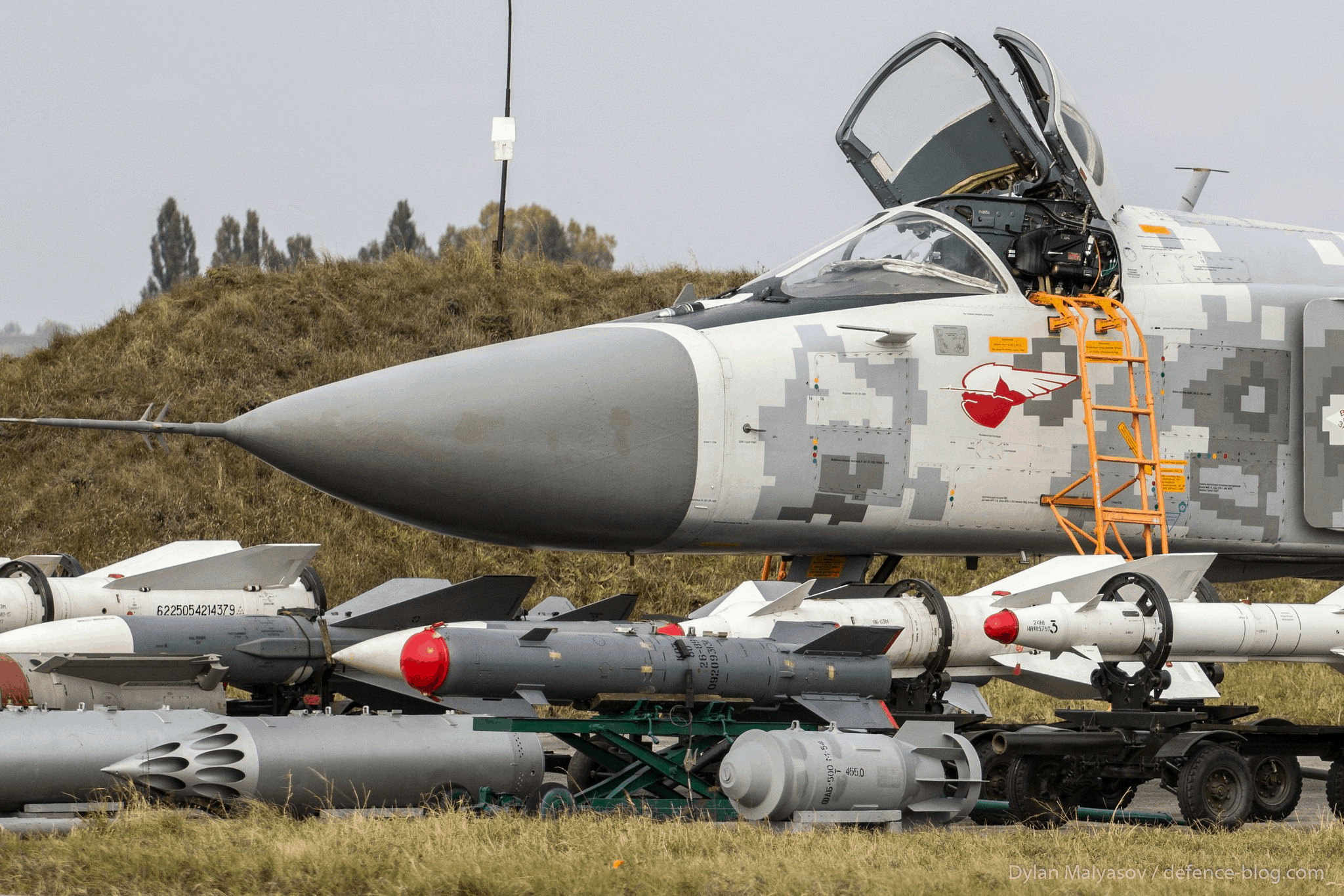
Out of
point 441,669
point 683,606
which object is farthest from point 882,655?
point 683,606

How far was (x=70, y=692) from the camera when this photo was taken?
328 inches

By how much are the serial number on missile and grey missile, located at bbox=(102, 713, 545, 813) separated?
2361mm

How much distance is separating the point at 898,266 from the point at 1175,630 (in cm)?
285

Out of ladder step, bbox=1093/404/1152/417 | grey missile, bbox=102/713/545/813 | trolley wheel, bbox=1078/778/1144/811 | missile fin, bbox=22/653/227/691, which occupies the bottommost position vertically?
trolley wheel, bbox=1078/778/1144/811

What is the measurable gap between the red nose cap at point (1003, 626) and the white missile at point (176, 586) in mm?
4588

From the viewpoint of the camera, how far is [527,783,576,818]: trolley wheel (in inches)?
295

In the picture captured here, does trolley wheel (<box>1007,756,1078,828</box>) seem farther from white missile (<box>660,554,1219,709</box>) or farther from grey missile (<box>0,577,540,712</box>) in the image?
grey missile (<box>0,577,540,712</box>)

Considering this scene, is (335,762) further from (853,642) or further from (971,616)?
(971,616)

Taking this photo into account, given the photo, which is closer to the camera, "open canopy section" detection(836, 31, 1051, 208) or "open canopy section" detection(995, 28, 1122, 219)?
"open canopy section" detection(995, 28, 1122, 219)

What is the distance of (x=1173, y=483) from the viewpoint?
956cm

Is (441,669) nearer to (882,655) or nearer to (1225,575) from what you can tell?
(882,655)

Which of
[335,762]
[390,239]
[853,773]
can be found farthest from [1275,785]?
[390,239]

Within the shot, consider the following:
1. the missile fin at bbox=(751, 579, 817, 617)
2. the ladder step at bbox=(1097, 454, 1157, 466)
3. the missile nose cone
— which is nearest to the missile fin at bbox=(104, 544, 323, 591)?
the missile nose cone

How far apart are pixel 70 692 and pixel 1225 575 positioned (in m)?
7.57
